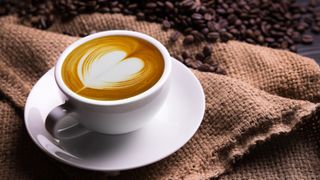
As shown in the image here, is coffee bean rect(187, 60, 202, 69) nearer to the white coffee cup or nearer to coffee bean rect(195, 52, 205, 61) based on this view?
coffee bean rect(195, 52, 205, 61)

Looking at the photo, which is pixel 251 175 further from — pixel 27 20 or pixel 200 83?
pixel 27 20

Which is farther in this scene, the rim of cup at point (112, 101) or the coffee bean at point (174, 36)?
the coffee bean at point (174, 36)

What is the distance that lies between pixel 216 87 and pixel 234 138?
0.52 feet

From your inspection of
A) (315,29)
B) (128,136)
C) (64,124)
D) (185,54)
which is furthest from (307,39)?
(64,124)

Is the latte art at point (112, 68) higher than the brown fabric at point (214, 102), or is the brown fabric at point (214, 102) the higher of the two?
the latte art at point (112, 68)

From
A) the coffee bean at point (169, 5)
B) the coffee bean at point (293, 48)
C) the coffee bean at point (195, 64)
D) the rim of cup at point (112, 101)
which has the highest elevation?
the rim of cup at point (112, 101)

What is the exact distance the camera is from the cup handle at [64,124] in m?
0.97

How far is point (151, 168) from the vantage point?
3.65ft

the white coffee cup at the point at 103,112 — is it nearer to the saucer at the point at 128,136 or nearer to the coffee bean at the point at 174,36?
the saucer at the point at 128,136

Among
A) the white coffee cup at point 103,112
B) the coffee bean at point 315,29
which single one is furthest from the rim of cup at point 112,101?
the coffee bean at point 315,29

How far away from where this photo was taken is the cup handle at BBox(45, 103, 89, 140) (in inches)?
38.1

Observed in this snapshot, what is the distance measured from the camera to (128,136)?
105 centimetres

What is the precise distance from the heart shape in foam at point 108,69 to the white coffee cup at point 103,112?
5cm

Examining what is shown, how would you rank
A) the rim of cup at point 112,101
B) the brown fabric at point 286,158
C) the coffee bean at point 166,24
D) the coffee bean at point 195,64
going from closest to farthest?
the rim of cup at point 112,101, the brown fabric at point 286,158, the coffee bean at point 195,64, the coffee bean at point 166,24
